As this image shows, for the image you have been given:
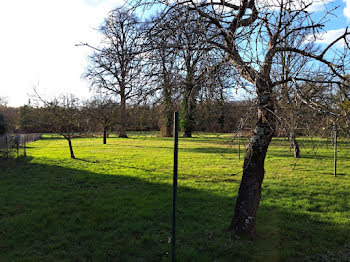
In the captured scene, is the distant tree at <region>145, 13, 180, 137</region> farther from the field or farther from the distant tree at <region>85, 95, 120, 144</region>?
the distant tree at <region>85, 95, 120, 144</region>

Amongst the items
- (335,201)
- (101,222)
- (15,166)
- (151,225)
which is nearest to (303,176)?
(335,201)

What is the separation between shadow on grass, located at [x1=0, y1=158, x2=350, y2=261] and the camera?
145 inches

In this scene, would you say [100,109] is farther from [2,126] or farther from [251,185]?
[251,185]

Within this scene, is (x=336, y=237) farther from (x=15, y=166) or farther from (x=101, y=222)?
(x=15, y=166)

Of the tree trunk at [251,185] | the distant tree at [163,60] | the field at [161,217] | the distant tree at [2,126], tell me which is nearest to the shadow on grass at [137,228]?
the field at [161,217]

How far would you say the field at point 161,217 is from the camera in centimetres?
370

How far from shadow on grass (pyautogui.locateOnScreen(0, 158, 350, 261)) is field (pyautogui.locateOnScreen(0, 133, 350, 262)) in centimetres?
2

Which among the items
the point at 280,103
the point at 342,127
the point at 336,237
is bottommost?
the point at 336,237

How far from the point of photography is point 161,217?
498 centimetres

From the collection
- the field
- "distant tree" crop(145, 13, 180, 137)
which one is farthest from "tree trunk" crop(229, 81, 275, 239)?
"distant tree" crop(145, 13, 180, 137)

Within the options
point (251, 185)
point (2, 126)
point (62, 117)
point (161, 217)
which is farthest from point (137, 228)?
point (2, 126)

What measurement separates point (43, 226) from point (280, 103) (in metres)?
4.23

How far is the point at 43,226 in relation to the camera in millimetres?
4500

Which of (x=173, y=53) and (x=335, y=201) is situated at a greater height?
(x=173, y=53)
